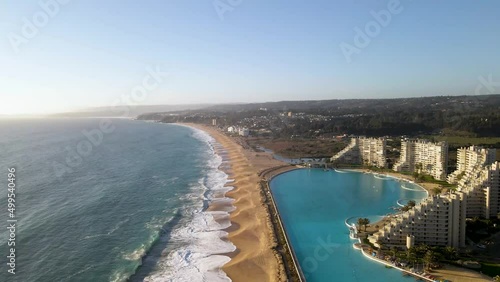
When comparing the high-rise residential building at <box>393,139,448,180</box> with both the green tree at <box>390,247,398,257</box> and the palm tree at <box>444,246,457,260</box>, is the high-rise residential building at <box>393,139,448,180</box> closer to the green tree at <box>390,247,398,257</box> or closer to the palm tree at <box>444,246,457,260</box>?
the palm tree at <box>444,246,457,260</box>

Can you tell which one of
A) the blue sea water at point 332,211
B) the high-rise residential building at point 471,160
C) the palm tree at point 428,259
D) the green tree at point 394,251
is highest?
the high-rise residential building at point 471,160

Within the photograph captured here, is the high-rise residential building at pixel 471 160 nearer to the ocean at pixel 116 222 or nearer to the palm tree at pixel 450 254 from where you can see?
the palm tree at pixel 450 254

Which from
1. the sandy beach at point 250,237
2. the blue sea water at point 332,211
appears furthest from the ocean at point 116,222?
the blue sea water at point 332,211

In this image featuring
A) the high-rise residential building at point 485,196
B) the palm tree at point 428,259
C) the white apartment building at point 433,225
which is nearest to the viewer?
the palm tree at point 428,259

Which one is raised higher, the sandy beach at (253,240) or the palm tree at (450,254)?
the palm tree at (450,254)

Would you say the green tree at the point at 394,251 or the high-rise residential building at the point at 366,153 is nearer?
the green tree at the point at 394,251

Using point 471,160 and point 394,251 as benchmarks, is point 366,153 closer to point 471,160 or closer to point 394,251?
point 471,160

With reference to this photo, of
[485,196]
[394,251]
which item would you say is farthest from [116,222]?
[485,196]
